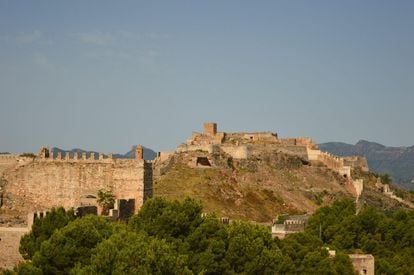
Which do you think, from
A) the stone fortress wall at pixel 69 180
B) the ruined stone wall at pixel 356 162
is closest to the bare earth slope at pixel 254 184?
the stone fortress wall at pixel 69 180

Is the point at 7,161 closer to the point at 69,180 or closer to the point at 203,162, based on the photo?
the point at 69,180

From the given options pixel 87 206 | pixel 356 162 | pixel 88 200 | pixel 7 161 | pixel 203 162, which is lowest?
pixel 87 206

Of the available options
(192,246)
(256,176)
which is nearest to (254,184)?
(256,176)

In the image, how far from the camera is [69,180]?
7812 centimetres

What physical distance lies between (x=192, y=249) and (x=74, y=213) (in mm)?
8535

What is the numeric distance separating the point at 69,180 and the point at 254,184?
38.1 m

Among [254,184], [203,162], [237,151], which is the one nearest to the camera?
[203,162]

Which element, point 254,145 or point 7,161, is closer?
point 7,161

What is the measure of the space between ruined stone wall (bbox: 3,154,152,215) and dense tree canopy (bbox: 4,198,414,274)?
29.8 feet

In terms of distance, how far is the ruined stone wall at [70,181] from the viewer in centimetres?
7619

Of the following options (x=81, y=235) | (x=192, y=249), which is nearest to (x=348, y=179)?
(x=192, y=249)

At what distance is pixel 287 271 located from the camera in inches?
2596

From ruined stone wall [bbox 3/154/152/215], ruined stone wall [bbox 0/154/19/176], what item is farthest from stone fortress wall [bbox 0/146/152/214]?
ruined stone wall [bbox 0/154/19/176]

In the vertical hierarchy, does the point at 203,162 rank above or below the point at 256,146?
below
